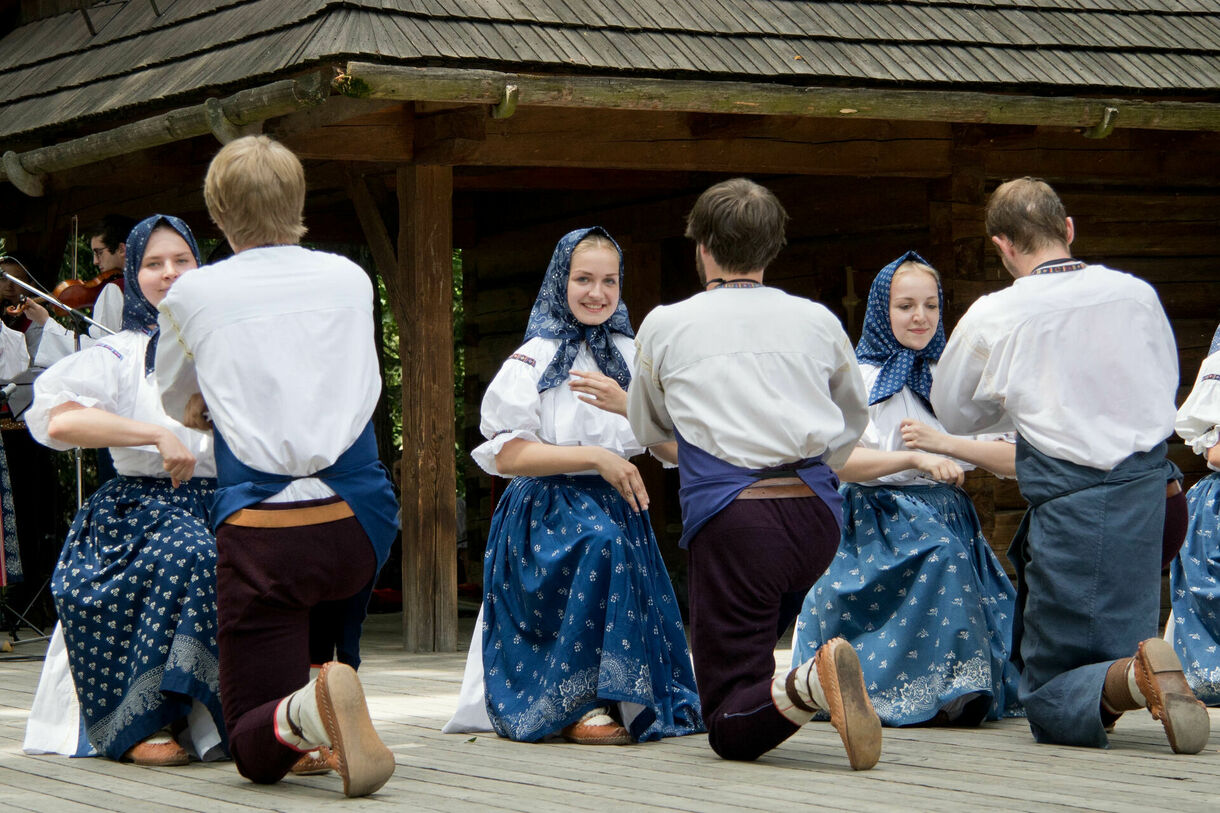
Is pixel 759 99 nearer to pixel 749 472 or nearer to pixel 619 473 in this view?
pixel 619 473

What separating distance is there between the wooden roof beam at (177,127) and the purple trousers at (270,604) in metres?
A: 3.28

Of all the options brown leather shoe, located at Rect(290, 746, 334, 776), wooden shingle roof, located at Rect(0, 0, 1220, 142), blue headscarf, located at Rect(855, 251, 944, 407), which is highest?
wooden shingle roof, located at Rect(0, 0, 1220, 142)

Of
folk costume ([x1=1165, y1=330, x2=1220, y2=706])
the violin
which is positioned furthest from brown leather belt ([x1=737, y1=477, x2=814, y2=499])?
the violin

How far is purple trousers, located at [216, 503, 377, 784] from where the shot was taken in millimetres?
4055

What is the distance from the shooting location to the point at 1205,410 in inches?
249

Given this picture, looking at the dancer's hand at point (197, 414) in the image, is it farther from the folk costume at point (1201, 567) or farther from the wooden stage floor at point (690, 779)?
the folk costume at point (1201, 567)

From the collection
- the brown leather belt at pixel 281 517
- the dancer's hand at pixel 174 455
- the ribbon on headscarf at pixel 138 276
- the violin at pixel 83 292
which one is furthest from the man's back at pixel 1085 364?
the violin at pixel 83 292

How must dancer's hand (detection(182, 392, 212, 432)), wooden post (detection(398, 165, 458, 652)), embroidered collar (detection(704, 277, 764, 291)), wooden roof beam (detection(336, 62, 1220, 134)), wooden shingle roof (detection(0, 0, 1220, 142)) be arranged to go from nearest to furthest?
dancer's hand (detection(182, 392, 212, 432)) → embroidered collar (detection(704, 277, 764, 291)) → wooden roof beam (detection(336, 62, 1220, 134)) → wooden shingle roof (detection(0, 0, 1220, 142)) → wooden post (detection(398, 165, 458, 652))

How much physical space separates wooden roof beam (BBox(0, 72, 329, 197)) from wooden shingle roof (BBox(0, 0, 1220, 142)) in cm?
12

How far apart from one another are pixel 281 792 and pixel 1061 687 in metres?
2.18

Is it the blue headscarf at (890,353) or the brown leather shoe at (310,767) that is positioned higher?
the blue headscarf at (890,353)

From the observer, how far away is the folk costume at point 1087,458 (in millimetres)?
4824

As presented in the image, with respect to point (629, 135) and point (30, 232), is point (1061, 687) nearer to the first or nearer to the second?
point (629, 135)

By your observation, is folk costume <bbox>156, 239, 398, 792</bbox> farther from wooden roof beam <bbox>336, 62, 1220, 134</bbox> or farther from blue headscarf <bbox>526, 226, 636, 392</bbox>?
wooden roof beam <bbox>336, 62, 1220, 134</bbox>
